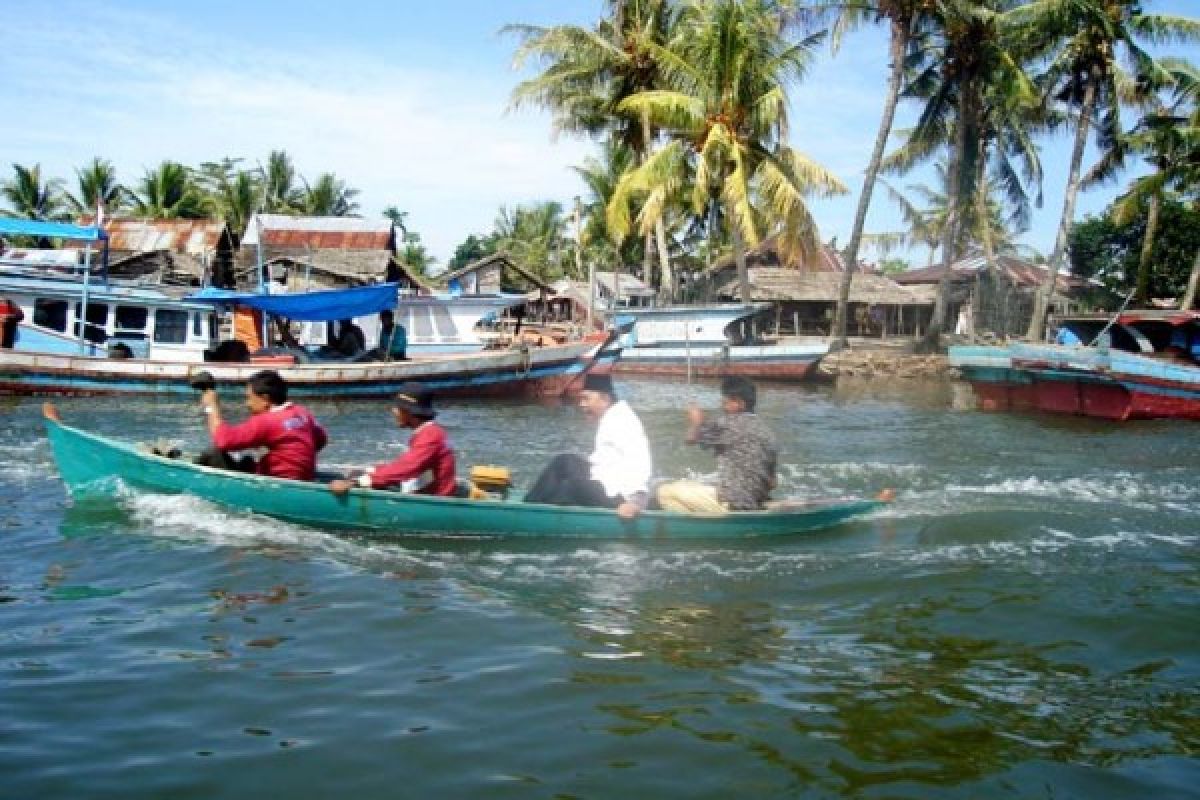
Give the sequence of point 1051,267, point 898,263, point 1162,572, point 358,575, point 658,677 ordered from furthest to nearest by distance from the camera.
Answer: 1. point 898,263
2. point 1051,267
3. point 1162,572
4. point 358,575
5. point 658,677

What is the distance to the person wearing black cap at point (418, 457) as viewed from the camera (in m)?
8.04

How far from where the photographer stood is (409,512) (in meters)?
8.41

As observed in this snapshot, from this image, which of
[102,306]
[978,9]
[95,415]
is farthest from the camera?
[978,9]

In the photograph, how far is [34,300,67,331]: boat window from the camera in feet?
65.2

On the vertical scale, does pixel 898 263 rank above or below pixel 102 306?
above

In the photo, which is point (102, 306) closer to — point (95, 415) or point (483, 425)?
point (95, 415)

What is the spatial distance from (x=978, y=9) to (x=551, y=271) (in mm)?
25735

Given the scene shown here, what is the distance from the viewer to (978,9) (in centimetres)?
2789

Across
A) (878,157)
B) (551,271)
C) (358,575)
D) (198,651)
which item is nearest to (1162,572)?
(358,575)

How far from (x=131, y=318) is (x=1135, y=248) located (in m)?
35.3

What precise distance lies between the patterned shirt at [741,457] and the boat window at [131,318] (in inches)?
609

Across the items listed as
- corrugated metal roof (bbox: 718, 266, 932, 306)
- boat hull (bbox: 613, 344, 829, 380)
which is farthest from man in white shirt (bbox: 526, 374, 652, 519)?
corrugated metal roof (bbox: 718, 266, 932, 306)

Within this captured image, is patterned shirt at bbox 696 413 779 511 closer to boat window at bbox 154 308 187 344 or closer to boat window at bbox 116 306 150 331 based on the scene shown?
boat window at bbox 154 308 187 344

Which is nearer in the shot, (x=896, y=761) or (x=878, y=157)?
(x=896, y=761)
